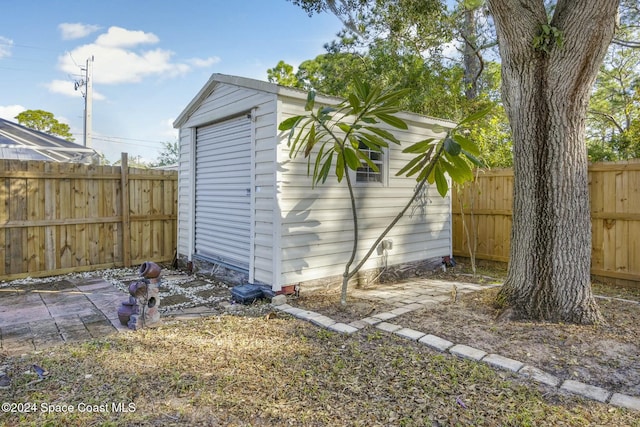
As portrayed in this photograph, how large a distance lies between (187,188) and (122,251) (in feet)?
5.01

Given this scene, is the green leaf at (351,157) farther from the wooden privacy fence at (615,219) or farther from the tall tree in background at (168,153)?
the tall tree in background at (168,153)

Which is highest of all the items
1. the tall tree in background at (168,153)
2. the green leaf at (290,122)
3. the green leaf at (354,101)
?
the tall tree in background at (168,153)

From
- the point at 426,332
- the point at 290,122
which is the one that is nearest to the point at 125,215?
the point at 290,122

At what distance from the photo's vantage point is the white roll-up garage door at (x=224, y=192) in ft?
15.8

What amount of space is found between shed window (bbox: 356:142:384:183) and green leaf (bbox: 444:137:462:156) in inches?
69.5

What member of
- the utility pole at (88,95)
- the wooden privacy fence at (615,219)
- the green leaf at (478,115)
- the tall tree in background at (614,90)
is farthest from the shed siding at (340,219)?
the utility pole at (88,95)

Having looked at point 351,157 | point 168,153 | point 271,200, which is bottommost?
point 271,200

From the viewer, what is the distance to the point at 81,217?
5770 millimetres

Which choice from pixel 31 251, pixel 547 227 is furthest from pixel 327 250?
pixel 31 251

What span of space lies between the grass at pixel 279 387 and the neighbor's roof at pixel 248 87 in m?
2.63

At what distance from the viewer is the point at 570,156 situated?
3508mm

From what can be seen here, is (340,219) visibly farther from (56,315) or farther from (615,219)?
(615,219)

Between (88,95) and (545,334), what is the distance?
2056 centimetres

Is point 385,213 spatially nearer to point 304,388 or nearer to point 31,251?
point 304,388
